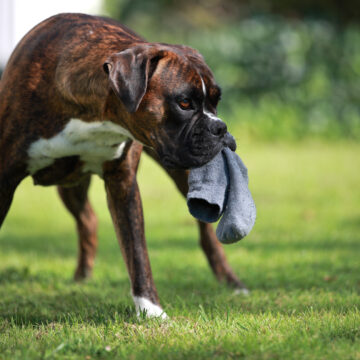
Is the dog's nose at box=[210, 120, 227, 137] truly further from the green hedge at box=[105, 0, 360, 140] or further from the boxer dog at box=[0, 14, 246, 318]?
the green hedge at box=[105, 0, 360, 140]

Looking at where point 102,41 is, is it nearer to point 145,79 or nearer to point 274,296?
point 145,79

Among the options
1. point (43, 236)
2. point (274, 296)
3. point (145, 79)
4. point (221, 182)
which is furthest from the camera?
point (43, 236)

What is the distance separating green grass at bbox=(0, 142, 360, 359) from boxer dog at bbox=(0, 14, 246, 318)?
1.69 ft

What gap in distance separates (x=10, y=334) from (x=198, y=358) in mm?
1081

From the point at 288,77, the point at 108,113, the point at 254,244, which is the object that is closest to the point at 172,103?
the point at 108,113

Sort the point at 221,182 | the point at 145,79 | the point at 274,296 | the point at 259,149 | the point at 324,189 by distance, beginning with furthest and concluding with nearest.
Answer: the point at 259,149 → the point at 324,189 → the point at 274,296 → the point at 221,182 → the point at 145,79

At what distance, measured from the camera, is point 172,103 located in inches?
126

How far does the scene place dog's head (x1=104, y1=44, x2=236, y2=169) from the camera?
3175 mm

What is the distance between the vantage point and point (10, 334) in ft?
11.0

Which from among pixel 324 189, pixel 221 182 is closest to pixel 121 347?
pixel 221 182

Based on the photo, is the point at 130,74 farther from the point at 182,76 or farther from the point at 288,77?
the point at 288,77

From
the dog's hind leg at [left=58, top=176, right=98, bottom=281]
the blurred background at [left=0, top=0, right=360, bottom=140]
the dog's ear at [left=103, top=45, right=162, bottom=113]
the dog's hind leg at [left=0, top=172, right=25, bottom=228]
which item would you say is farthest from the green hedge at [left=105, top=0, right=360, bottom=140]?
the dog's ear at [left=103, top=45, right=162, bottom=113]

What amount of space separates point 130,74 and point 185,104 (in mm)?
311

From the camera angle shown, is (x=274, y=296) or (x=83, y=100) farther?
(x=274, y=296)
